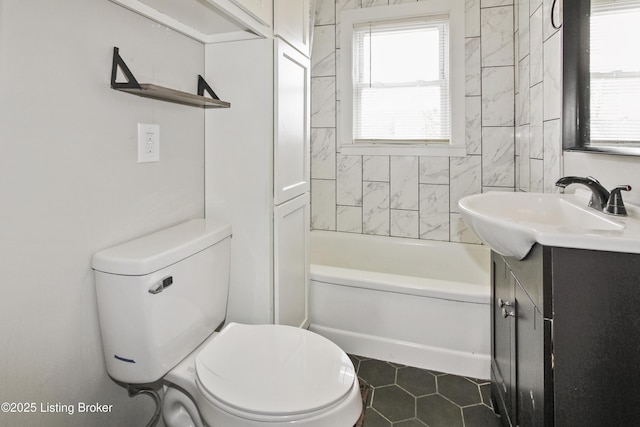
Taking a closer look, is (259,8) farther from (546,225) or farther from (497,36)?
(497,36)

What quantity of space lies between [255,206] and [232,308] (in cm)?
49

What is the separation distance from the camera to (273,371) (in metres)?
1.10

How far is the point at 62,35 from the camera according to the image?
986mm

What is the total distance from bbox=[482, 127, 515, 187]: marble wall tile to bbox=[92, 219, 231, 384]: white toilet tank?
79.6 inches

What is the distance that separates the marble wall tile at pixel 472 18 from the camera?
2441mm

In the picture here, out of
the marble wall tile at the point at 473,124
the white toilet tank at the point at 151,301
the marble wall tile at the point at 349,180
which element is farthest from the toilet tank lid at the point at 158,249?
the marble wall tile at the point at 473,124

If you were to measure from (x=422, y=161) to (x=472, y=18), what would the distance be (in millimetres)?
999

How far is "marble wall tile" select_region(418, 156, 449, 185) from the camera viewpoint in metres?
2.60

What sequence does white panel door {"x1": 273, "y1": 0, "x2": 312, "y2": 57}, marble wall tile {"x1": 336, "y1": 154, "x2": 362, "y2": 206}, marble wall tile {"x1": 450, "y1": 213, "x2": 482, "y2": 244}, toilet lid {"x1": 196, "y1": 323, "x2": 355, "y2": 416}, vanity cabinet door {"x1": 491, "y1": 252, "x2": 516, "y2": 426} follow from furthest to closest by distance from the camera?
marble wall tile {"x1": 336, "y1": 154, "x2": 362, "y2": 206} → marble wall tile {"x1": 450, "y1": 213, "x2": 482, "y2": 244} → white panel door {"x1": 273, "y1": 0, "x2": 312, "y2": 57} → vanity cabinet door {"x1": 491, "y1": 252, "x2": 516, "y2": 426} → toilet lid {"x1": 196, "y1": 323, "x2": 355, "y2": 416}

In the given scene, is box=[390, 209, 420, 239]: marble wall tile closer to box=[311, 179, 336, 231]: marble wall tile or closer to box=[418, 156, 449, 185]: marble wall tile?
box=[418, 156, 449, 185]: marble wall tile

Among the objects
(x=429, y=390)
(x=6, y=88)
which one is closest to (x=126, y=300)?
(x=6, y=88)

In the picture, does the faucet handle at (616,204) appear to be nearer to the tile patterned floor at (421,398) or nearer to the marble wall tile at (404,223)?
the tile patterned floor at (421,398)

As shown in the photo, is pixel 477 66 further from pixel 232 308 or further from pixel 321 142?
pixel 232 308

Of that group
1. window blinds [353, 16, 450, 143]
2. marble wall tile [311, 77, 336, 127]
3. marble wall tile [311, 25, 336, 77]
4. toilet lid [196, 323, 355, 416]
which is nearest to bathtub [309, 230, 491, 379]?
toilet lid [196, 323, 355, 416]
